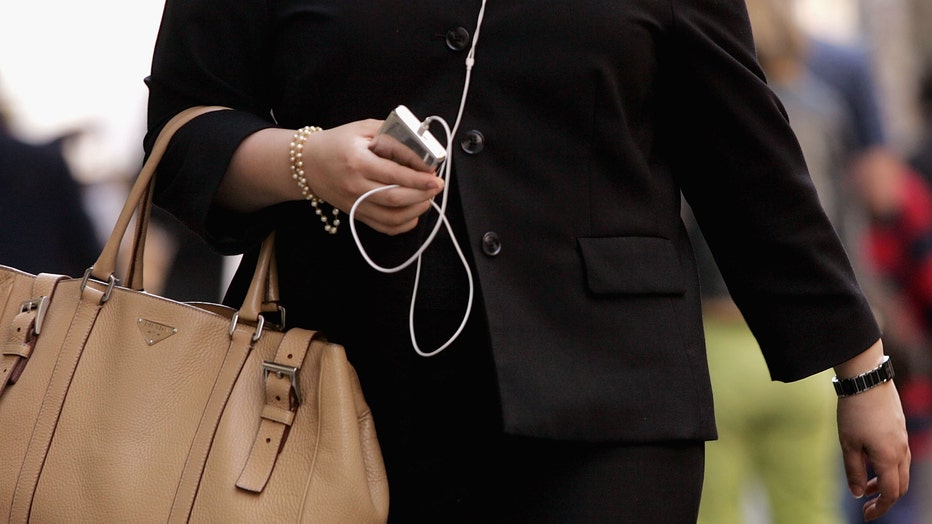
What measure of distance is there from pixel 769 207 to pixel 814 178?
1967 mm

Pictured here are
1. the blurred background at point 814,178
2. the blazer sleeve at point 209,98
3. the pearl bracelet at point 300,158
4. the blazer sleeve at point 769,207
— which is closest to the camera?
the pearl bracelet at point 300,158

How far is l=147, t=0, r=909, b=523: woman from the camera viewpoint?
1983 mm

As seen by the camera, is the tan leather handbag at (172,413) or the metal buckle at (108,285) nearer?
the tan leather handbag at (172,413)

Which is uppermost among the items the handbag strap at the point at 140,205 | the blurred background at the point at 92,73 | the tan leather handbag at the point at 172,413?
the blurred background at the point at 92,73

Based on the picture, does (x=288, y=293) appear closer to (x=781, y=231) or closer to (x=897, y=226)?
(x=781, y=231)

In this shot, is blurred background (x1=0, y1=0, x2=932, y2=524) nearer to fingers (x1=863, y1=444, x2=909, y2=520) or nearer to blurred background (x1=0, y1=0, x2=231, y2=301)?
blurred background (x1=0, y1=0, x2=231, y2=301)

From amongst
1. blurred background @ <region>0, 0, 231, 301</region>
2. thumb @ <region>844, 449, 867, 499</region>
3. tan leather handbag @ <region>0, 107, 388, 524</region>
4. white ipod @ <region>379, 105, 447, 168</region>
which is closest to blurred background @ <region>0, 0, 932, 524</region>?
blurred background @ <region>0, 0, 231, 301</region>

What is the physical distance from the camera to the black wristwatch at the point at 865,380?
7.18ft

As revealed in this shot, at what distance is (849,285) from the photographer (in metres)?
2.18

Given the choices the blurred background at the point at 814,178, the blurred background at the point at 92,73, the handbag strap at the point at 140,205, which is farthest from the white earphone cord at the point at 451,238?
the blurred background at the point at 92,73

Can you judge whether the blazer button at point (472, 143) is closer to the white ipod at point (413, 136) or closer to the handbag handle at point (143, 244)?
the white ipod at point (413, 136)

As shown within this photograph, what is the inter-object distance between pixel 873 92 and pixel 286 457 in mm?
3770

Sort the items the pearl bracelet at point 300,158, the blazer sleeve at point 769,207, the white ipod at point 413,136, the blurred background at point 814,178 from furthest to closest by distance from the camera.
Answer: the blurred background at point 814,178, the blazer sleeve at point 769,207, the pearl bracelet at point 300,158, the white ipod at point 413,136

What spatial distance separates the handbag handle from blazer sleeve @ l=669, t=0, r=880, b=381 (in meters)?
0.66
